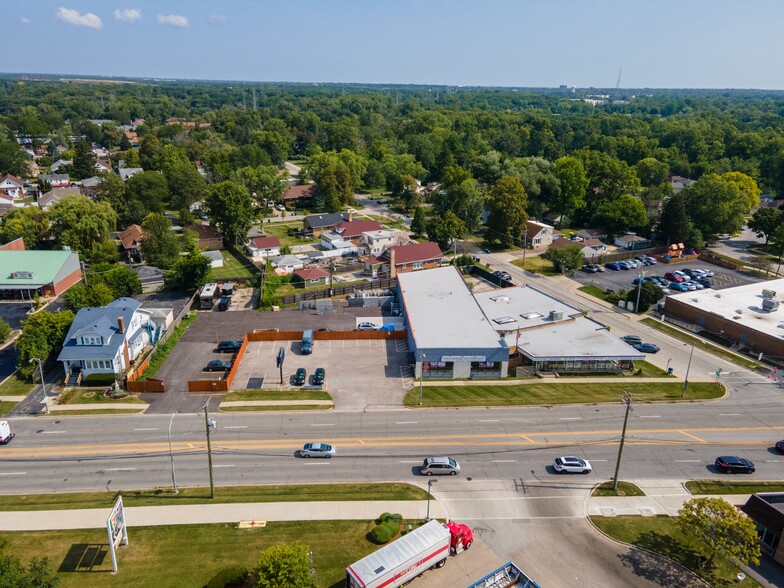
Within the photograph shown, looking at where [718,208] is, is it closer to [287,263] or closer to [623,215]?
[623,215]

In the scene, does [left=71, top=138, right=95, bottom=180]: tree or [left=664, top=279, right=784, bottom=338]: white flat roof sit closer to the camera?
[left=664, top=279, right=784, bottom=338]: white flat roof

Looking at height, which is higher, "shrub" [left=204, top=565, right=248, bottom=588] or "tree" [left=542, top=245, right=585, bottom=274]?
"tree" [left=542, top=245, right=585, bottom=274]

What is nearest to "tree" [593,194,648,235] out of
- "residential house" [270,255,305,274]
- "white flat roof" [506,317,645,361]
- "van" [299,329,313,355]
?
"white flat roof" [506,317,645,361]

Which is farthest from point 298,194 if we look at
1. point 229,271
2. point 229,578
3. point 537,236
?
point 229,578

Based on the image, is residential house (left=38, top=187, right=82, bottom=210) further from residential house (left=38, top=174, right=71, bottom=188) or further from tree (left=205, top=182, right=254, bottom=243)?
tree (left=205, top=182, right=254, bottom=243)

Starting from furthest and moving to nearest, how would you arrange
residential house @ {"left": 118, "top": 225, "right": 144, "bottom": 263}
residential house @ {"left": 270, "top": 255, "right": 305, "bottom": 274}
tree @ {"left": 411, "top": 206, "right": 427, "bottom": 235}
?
1. tree @ {"left": 411, "top": 206, "right": 427, "bottom": 235}
2. residential house @ {"left": 118, "top": 225, "right": 144, "bottom": 263}
3. residential house @ {"left": 270, "top": 255, "right": 305, "bottom": 274}

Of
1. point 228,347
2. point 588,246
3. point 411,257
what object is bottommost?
point 228,347
